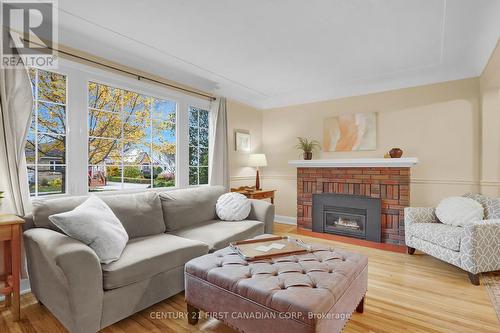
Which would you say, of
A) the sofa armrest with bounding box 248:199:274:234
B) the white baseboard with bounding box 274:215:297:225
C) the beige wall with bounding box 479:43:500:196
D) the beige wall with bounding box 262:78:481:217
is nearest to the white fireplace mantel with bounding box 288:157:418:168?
the beige wall with bounding box 262:78:481:217

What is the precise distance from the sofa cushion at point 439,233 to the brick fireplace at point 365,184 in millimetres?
557

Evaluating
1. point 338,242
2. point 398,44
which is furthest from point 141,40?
point 338,242

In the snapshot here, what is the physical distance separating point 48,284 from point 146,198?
108cm

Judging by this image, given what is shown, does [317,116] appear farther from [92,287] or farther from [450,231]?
[92,287]

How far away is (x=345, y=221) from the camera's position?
4.02 m

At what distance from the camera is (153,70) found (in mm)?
3270

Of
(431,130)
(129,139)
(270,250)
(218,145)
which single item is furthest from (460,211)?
(129,139)

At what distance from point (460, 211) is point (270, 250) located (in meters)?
2.34

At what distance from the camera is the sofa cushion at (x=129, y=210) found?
2045 millimetres

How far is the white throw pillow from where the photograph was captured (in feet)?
5.97

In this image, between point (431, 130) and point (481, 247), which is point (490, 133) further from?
point (481, 247)

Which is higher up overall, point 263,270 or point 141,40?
point 141,40

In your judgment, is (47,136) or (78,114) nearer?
(47,136)

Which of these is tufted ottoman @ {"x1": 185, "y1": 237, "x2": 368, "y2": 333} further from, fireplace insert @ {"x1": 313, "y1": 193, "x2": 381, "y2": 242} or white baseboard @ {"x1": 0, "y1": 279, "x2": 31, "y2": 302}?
fireplace insert @ {"x1": 313, "y1": 193, "x2": 381, "y2": 242}
